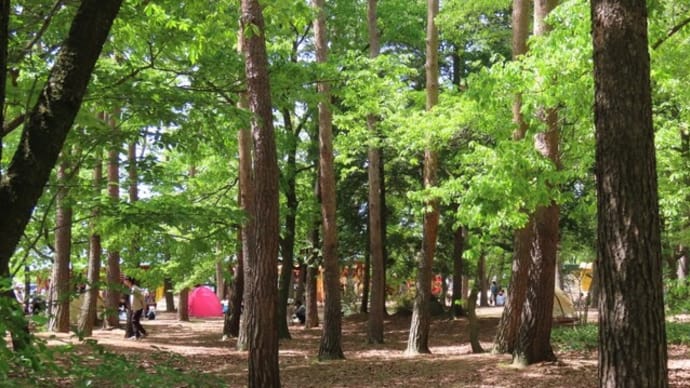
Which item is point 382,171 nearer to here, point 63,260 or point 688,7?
point 63,260

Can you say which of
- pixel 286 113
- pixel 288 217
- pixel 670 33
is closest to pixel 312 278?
pixel 288 217

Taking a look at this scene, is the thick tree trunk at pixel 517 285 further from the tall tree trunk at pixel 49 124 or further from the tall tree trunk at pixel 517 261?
the tall tree trunk at pixel 49 124

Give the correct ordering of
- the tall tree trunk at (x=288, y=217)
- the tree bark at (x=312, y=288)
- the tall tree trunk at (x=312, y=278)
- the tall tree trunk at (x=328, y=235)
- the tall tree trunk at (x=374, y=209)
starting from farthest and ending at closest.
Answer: the tree bark at (x=312, y=288) < the tall tree trunk at (x=312, y=278) < the tall tree trunk at (x=288, y=217) < the tall tree trunk at (x=374, y=209) < the tall tree trunk at (x=328, y=235)

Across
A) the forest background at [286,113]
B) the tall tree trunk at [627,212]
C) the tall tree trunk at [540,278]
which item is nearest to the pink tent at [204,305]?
the forest background at [286,113]

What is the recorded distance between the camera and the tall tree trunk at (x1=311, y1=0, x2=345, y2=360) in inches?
523

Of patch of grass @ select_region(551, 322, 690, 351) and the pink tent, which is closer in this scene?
patch of grass @ select_region(551, 322, 690, 351)

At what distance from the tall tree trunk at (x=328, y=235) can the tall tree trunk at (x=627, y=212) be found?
901 centimetres

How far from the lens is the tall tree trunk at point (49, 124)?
10.4 ft

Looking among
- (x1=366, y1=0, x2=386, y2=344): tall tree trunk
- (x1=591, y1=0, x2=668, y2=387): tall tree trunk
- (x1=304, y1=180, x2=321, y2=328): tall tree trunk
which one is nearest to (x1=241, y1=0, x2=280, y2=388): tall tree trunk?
(x1=591, y1=0, x2=668, y2=387): tall tree trunk

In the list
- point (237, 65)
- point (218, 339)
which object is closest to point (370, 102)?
point (237, 65)

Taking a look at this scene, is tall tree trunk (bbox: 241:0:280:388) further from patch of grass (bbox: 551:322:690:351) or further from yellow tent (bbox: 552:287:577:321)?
yellow tent (bbox: 552:287:577:321)

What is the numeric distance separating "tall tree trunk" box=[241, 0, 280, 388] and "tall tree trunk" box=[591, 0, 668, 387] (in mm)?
4720

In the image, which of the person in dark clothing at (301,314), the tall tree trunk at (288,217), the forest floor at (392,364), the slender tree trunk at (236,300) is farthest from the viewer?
the person in dark clothing at (301,314)

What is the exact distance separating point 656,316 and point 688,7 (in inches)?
204
